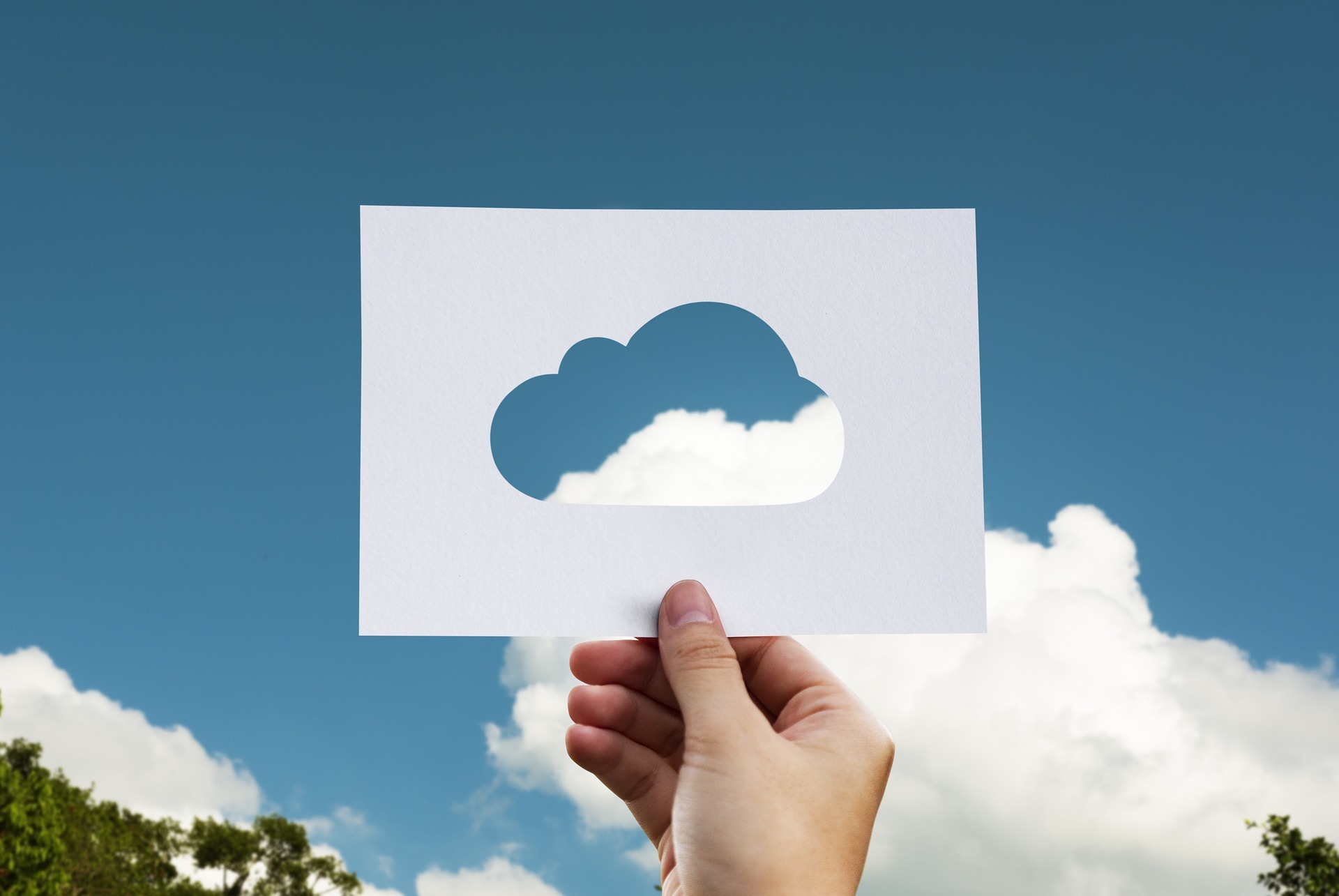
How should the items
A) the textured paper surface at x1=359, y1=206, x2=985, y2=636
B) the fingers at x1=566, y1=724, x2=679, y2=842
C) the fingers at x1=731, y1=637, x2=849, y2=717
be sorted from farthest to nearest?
1. the fingers at x1=566, y1=724, x2=679, y2=842
2. the fingers at x1=731, y1=637, x2=849, y2=717
3. the textured paper surface at x1=359, y1=206, x2=985, y2=636

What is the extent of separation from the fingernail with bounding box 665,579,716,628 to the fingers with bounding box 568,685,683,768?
0.85 meters

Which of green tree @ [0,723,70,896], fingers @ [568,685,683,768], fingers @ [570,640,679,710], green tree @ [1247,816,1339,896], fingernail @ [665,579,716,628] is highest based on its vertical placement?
green tree @ [1247,816,1339,896]

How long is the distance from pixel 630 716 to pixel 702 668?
902 millimetres

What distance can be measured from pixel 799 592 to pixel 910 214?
3.81 feet

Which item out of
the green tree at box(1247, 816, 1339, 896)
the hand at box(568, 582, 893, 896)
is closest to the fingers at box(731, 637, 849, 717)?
the hand at box(568, 582, 893, 896)

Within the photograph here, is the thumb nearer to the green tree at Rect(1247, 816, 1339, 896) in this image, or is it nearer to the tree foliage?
the green tree at Rect(1247, 816, 1339, 896)

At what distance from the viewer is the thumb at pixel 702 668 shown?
2842 millimetres

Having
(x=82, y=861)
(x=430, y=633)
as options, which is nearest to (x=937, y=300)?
(x=430, y=633)

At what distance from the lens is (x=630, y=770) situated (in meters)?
3.65

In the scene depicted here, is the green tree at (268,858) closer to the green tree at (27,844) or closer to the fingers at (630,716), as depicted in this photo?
the green tree at (27,844)

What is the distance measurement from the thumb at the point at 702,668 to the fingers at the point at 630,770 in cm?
82

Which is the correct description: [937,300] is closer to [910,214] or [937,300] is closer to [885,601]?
[910,214]

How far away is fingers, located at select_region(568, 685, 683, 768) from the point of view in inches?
143

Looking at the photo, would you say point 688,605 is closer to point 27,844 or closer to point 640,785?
point 640,785
